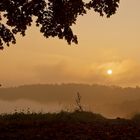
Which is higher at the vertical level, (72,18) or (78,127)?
(72,18)

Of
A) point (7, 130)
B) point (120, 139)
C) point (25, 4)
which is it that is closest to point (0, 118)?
point (7, 130)

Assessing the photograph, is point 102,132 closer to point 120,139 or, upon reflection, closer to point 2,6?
point 120,139

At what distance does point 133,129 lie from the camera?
21734 mm

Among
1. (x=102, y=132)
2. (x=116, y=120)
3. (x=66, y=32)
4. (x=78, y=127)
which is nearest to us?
(x=102, y=132)

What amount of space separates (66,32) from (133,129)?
5600mm

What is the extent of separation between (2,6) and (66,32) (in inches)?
129

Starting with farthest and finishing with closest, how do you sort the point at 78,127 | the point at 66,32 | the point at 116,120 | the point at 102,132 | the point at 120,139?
the point at 116,120, the point at 66,32, the point at 78,127, the point at 102,132, the point at 120,139

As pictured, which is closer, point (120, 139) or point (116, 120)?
point (120, 139)

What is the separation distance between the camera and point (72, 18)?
78.5 feet

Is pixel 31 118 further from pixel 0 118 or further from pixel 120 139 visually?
pixel 120 139

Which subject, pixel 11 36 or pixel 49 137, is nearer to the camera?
pixel 49 137

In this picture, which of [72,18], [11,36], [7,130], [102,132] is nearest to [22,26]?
[11,36]

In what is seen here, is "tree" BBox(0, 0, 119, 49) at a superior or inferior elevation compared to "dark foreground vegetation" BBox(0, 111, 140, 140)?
superior

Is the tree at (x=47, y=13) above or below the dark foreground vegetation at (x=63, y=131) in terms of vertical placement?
above
